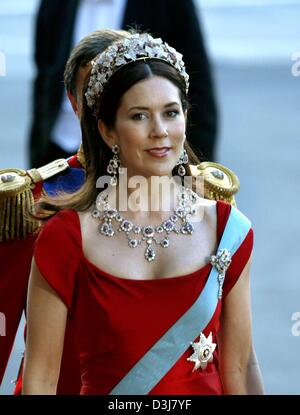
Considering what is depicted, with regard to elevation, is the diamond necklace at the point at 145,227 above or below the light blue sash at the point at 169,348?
above

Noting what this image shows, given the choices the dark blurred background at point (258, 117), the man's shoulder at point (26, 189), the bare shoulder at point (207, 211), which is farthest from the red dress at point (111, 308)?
the dark blurred background at point (258, 117)

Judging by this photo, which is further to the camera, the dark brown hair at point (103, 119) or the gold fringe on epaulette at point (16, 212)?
the gold fringe on epaulette at point (16, 212)

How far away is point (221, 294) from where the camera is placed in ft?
9.59

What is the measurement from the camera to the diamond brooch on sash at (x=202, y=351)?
2.88m

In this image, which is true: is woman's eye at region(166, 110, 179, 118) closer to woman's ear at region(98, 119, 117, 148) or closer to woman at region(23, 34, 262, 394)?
woman at region(23, 34, 262, 394)

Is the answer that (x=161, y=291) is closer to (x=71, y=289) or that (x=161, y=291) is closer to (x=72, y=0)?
(x=71, y=289)

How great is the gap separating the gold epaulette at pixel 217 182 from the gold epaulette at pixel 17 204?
0.37 meters

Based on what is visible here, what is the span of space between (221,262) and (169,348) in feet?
0.67

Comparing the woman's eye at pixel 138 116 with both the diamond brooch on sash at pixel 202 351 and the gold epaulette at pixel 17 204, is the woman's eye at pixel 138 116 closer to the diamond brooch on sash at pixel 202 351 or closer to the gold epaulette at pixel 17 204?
the diamond brooch on sash at pixel 202 351

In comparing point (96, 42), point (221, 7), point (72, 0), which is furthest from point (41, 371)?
point (221, 7)

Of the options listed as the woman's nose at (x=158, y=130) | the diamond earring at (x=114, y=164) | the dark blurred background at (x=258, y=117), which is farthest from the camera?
the dark blurred background at (x=258, y=117)

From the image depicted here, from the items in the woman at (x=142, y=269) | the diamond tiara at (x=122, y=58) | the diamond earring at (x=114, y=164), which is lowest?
the woman at (x=142, y=269)

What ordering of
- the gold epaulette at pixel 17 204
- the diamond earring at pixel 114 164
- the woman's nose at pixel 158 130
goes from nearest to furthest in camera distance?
1. the woman's nose at pixel 158 130
2. the diamond earring at pixel 114 164
3. the gold epaulette at pixel 17 204

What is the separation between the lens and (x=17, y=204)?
11.3ft
